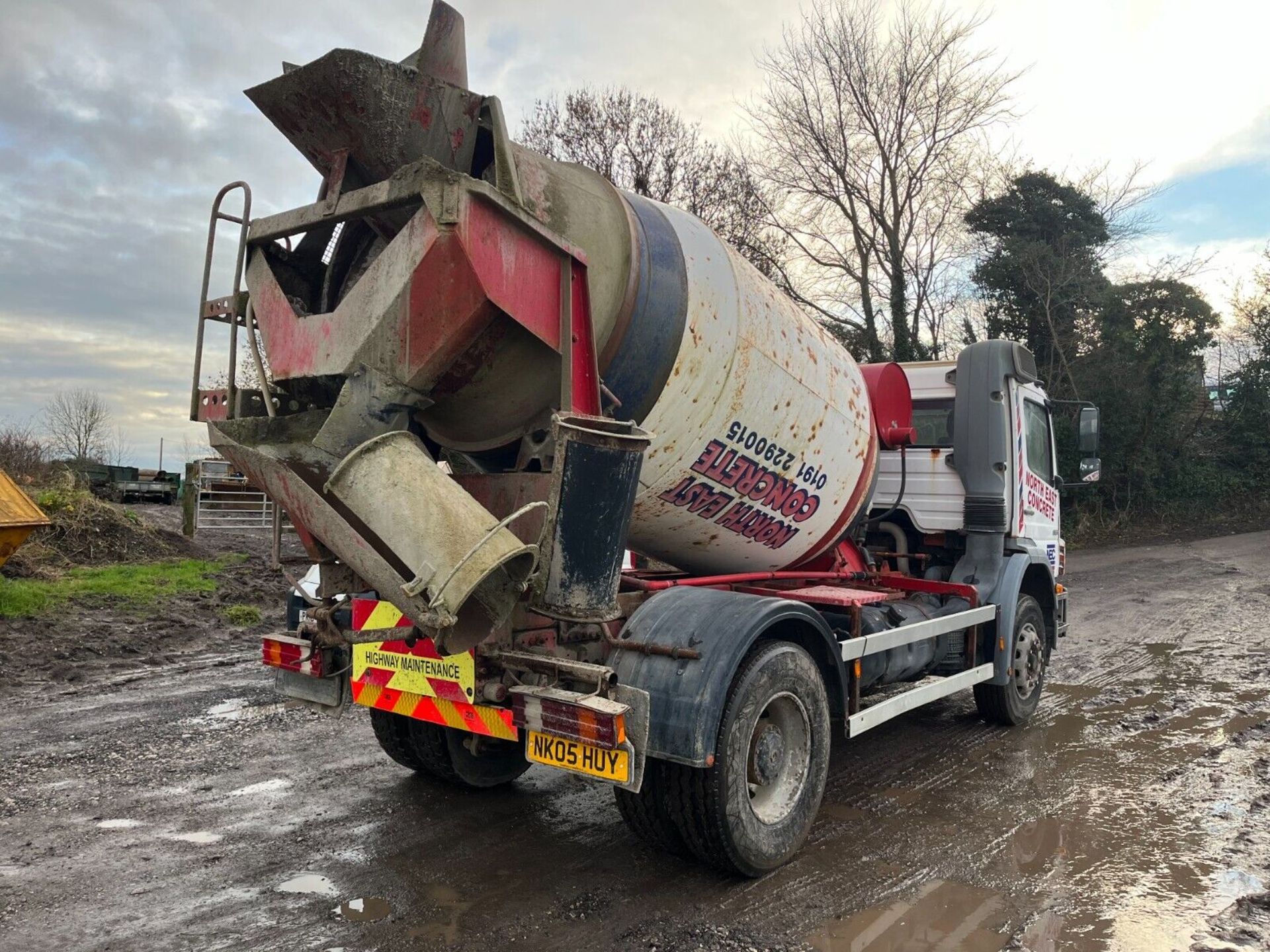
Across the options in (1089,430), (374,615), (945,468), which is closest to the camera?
(374,615)

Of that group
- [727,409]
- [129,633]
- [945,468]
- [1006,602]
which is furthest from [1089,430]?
→ [129,633]

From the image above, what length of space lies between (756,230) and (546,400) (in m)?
19.6

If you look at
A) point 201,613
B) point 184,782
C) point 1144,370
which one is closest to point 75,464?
point 201,613

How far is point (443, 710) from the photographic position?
149 inches

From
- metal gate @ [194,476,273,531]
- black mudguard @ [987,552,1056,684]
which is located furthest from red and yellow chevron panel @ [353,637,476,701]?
metal gate @ [194,476,273,531]

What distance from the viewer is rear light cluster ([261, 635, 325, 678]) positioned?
4.14m

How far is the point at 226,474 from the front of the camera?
18.5 m

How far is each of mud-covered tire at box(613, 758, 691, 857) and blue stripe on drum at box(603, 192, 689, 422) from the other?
1516 millimetres

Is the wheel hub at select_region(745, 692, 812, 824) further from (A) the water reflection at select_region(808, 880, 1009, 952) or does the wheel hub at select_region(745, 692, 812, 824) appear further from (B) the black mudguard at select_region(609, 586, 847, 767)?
(A) the water reflection at select_region(808, 880, 1009, 952)

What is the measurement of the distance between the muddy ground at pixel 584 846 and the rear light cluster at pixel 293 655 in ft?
2.66

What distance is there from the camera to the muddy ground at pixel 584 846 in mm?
3350

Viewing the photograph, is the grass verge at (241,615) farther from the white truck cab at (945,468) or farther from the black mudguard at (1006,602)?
the black mudguard at (1006,602)

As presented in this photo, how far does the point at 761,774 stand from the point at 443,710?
141 cm

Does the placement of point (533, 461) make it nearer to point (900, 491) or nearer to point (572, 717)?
point (572, 717)
